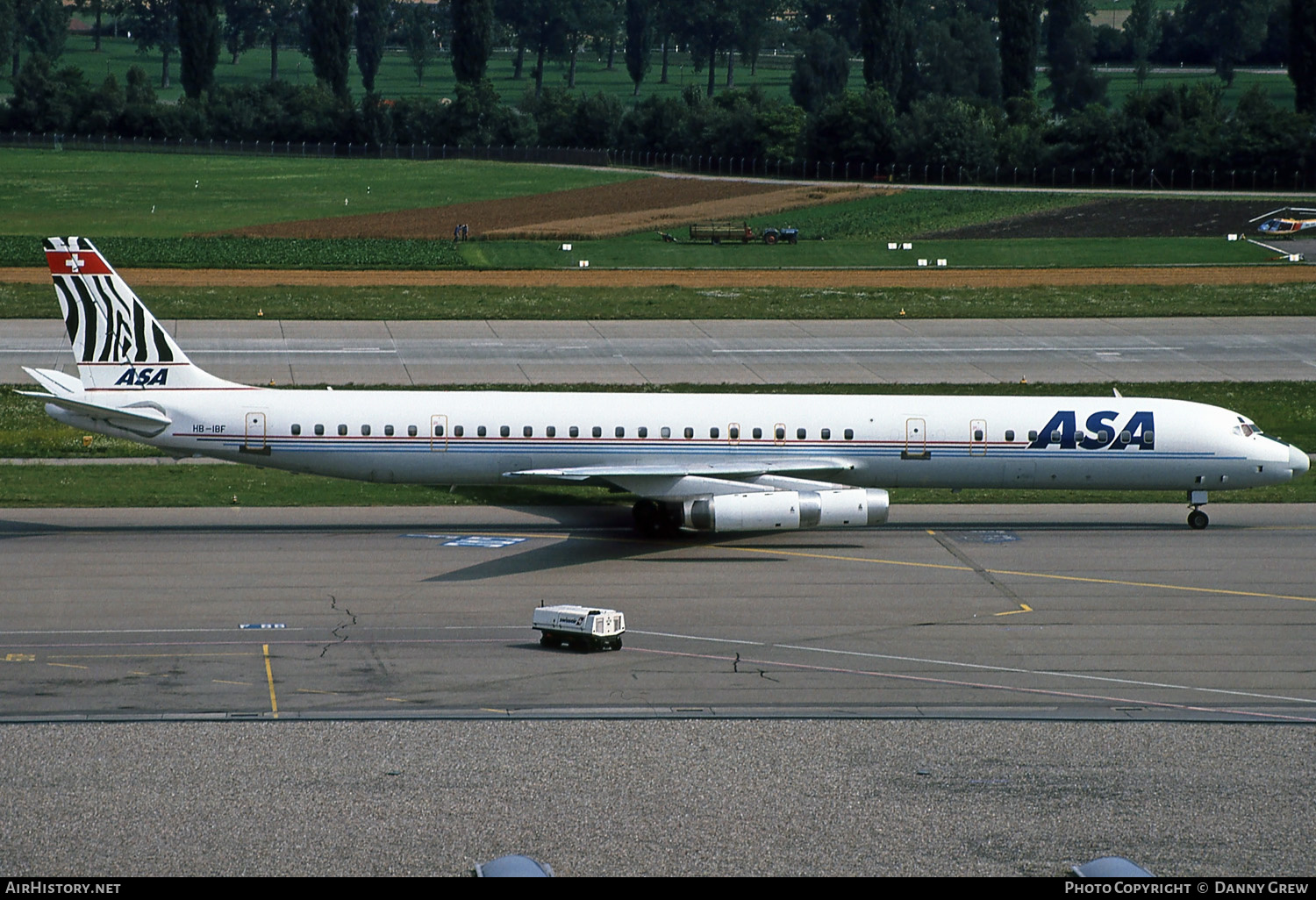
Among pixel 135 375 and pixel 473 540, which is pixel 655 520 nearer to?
pixel 473 540

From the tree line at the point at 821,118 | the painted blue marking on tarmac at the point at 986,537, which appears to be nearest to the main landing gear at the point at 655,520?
the painted blue marking on tarmac at the point at 986,537

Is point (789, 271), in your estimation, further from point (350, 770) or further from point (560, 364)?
point (350, 770)

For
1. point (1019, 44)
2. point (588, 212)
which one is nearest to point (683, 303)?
point (588, 212)

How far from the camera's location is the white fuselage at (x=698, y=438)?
39562 millimetres

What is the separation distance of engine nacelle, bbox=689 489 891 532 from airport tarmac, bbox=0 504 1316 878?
1.01 m

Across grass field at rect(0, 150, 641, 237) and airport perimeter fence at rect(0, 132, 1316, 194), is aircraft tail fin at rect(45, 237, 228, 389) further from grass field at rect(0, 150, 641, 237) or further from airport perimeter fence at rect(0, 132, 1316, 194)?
airport perimeter fence at rect(0, 132, 1316, 194)

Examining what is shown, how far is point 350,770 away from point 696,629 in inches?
389

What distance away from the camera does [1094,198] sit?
12644 cm

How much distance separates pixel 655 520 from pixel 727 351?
1086 inches

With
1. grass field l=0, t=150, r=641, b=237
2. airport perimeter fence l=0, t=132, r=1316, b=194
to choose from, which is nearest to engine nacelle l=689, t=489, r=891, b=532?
grass field l=0, t=150, r=641, b=237

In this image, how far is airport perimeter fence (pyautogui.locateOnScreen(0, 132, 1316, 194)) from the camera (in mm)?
134125
